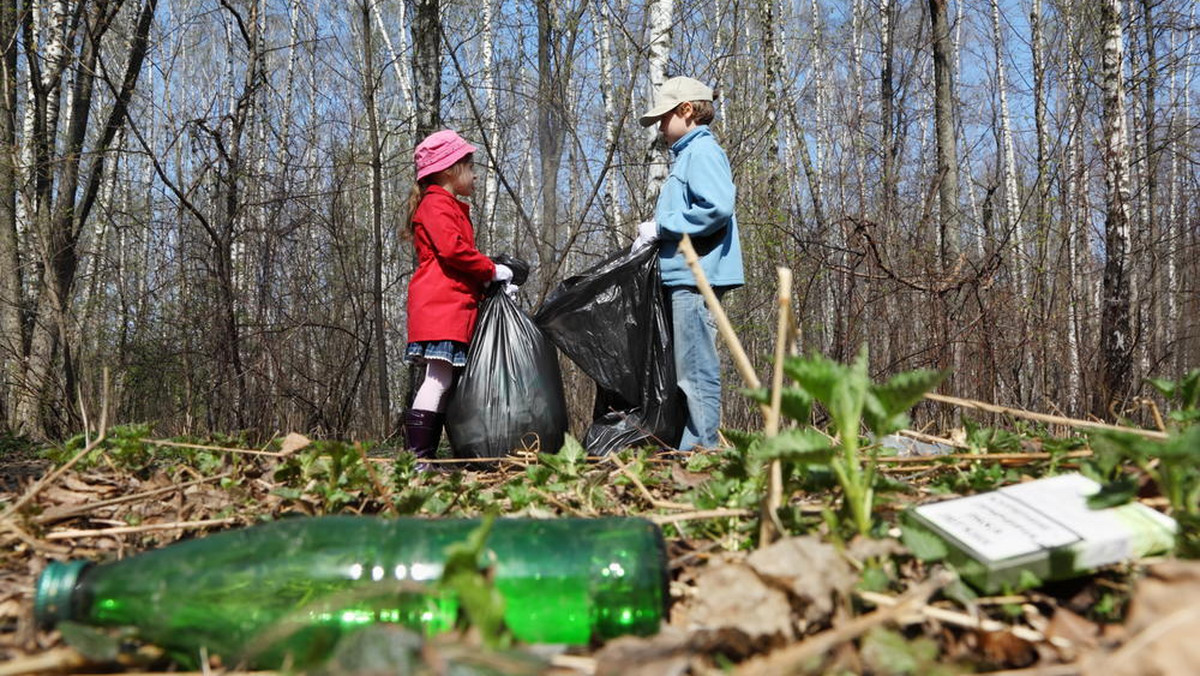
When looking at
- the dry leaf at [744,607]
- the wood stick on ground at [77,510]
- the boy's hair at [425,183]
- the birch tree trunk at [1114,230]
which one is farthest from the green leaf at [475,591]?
the birch tree trunk at [1114,230]

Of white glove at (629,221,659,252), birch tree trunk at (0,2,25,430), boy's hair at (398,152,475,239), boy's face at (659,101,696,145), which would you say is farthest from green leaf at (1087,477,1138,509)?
birch tree trunk at (0,2,25,430)

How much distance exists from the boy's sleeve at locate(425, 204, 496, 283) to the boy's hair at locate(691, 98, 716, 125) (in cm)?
118

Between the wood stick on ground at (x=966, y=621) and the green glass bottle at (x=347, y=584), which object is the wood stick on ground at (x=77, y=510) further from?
the wood stick on ground at (x=966, y=621)

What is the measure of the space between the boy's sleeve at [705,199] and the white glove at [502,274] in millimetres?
750

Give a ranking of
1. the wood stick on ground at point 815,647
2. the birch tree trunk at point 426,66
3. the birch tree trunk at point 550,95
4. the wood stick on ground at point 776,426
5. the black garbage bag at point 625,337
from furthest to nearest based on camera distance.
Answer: the birch tree trunk at point 550,95 < the birch tree trunk at point 426,66 < the black garbage bag at point 625,337 < the wood stick on ground at point 776,426 < the wood stick on ground at point 815,647

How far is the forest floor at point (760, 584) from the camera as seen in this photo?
2.52ft

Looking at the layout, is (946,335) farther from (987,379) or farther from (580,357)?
(580,357)

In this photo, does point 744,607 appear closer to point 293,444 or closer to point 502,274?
point 293,444

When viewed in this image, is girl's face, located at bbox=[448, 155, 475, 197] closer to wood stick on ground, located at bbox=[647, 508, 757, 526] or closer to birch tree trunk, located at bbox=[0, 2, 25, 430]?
wood stick on ground, located at bbox=[647, 508, 757, 526]

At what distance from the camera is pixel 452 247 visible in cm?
352

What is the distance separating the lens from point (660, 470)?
2262mm

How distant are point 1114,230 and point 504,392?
468 cm

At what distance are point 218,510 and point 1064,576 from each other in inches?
62.3

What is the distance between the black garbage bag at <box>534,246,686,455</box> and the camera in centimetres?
365
